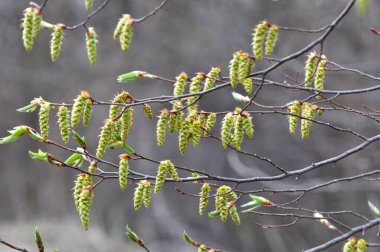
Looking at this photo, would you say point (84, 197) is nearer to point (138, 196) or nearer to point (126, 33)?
point (138, 196)

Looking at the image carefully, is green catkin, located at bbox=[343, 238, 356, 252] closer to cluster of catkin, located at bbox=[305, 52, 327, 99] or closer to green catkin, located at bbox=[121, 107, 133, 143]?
cluster of catkin, located at bbox=[305, 52, 327, 99]

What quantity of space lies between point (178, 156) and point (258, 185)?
297 centimetres

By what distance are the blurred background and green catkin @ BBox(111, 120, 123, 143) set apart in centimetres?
625

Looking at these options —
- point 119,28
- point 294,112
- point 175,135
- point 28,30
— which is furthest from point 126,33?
point 175,135

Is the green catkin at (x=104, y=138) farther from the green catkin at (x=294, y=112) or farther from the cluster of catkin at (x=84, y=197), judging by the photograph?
the green catkin at (x=294, y=112)

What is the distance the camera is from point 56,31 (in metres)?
2.96

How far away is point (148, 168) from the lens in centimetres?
1405

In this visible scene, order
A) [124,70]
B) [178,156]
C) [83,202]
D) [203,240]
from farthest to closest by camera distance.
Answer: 1. [124,70]
2. [178,156]
3. [203,240]
4. [83,202]

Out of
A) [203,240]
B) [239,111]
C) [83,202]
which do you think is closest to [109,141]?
[83,202]

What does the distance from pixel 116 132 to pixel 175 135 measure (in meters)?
10.9

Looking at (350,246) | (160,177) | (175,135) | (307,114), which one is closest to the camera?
(350,246)

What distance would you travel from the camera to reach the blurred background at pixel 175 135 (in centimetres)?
1103

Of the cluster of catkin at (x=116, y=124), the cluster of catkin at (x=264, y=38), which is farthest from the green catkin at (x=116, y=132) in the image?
the cluster of catkin at (x=264, y=38)

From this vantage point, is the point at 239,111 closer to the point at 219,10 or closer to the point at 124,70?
the point at 219,10
